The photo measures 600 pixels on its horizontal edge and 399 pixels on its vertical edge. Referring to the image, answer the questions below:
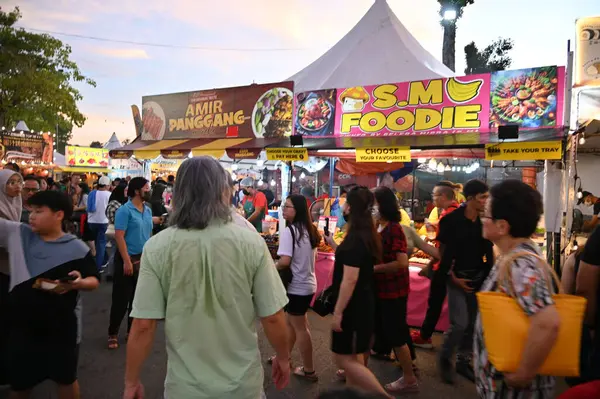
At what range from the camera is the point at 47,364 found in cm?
271

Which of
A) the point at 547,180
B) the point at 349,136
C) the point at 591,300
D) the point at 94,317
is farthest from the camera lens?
the point at 349,136

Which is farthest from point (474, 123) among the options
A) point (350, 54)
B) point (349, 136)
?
point (350, 54)

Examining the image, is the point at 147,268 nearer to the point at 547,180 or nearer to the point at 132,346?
the point at 132,346

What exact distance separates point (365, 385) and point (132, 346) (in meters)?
1.93

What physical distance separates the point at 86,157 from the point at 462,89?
30.7m

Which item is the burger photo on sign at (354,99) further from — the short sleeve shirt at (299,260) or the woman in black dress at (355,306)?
the woman in black dress at (355,306)

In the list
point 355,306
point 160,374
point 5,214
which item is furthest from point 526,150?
point 5,214

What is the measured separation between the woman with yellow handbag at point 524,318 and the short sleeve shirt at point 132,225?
4045 mm

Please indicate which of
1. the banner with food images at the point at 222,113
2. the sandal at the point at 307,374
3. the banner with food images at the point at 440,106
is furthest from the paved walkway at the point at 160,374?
the banner with food images at the point at 222,113

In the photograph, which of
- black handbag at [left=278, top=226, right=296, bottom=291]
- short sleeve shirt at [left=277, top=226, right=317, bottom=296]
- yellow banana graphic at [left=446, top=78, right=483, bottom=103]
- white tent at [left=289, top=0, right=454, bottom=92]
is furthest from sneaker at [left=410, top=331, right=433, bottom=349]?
white tent at [left=289, top=0, right=454, bottom=92]

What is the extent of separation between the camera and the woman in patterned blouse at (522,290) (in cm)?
175

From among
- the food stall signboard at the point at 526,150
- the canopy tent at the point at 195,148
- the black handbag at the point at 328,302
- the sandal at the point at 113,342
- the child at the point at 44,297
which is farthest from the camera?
the canopy tent at the point at 195,148

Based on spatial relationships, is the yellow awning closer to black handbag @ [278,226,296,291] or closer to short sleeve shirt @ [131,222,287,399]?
black handbag @ [278,226,296,291]

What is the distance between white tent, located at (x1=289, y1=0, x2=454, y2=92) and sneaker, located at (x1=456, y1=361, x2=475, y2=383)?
9.16 meters
